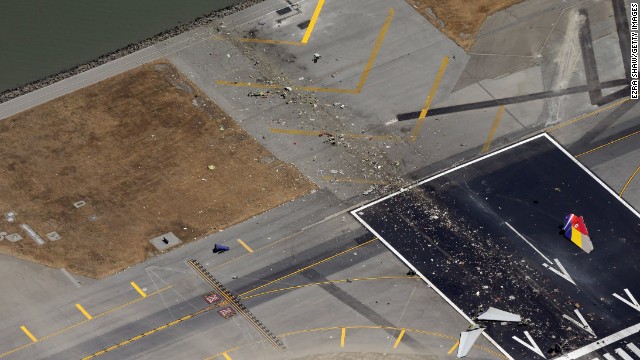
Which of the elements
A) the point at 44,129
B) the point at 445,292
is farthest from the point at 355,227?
the point at 44,129

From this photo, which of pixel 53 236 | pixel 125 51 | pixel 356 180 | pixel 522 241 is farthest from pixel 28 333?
pixel 522 241

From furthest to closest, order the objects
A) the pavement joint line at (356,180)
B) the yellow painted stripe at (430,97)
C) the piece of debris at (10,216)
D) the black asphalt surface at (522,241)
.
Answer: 1. the yellow painted stripe at (430,97)
2. the pavement joint line at (356,180)
3. the piece of debris at (10,216)
4. the black asphalt surface at (522,241)

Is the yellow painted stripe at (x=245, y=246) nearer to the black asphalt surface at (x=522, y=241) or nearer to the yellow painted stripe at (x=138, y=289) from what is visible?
the yellow painted stripe at (x=138, y=289)

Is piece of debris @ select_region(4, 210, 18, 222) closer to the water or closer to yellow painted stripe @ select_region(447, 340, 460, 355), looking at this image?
the water

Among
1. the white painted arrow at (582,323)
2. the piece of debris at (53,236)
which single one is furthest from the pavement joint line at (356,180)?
the piece of debris at (53,236)

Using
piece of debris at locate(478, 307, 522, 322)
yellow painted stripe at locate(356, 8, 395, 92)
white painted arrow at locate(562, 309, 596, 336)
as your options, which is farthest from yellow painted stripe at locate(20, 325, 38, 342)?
white painted arrow at locate(562, 309, 596, 336)

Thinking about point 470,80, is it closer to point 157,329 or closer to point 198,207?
point 198,207
